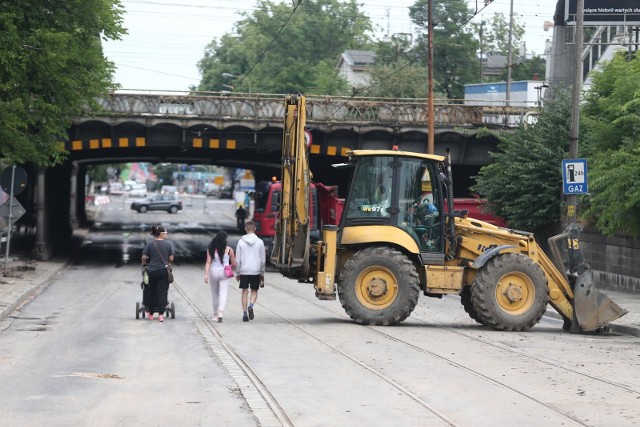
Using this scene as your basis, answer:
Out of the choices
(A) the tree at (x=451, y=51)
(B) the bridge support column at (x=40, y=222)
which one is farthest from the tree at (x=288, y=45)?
(B) the bridge support column at (x=40, y=222)

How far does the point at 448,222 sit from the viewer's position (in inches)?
769

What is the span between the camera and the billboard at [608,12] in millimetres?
40281

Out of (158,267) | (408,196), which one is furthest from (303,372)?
(408,196)

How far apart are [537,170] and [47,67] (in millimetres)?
15652

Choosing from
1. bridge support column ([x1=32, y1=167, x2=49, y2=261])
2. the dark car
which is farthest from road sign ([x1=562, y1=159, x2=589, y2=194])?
the dark car

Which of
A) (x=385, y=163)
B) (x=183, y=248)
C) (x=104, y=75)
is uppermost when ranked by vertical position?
(x=104, y=75)

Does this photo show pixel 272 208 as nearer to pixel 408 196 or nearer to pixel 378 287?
pixel 408 196

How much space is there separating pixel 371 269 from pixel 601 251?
14.9 meters

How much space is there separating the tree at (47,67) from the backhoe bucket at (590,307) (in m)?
15.2

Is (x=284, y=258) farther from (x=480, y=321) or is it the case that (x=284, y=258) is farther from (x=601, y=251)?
(x=601, y=251)

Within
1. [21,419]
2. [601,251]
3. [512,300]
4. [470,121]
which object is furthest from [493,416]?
[470,121]

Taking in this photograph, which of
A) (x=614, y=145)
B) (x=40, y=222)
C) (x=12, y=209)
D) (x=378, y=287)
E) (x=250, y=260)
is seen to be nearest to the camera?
(x=378, y=287)

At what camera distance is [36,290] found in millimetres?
28422

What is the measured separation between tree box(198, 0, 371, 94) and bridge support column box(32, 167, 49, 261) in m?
57.7
